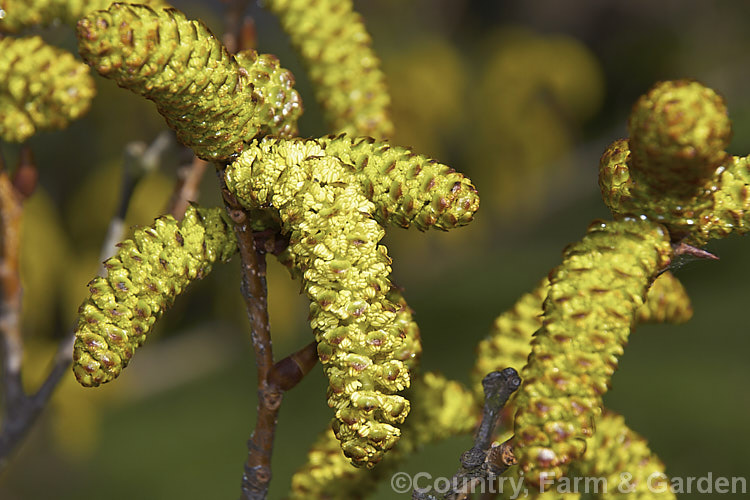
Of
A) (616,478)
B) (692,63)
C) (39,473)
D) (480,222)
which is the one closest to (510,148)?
(480,222)

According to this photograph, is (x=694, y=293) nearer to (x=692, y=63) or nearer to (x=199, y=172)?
(x=692, y=63)

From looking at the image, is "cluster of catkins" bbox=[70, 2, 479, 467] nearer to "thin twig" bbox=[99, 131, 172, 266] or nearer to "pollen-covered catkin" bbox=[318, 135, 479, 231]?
"pollen-covered catkin" bbox=[318, 135, 479, 231]

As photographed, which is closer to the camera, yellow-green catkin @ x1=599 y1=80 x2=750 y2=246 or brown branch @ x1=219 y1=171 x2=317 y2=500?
yellow-green catkin @ x1=599 y1=80 x2=750 y2=246

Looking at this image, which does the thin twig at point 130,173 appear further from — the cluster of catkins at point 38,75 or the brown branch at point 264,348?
the brown branch at point 264,348

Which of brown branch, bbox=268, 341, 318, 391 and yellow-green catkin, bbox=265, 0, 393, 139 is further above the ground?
yellow-green catkin, bbox=265, 0, 393, 139

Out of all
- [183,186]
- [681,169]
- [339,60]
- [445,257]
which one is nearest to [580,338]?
[681,169]

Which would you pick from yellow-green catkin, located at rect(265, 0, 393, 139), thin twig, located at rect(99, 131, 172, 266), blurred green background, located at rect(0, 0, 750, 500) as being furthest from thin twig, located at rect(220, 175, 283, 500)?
blurred green background, located at rect(0, 0, 750, 500)
